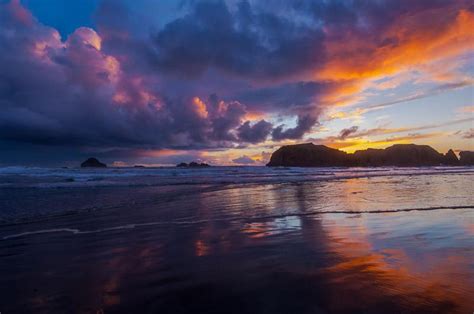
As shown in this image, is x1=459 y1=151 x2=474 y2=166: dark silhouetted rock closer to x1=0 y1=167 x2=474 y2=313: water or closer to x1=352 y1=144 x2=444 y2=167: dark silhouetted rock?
x1=352 y1=144 x2=444 y2=167: dark silhouetted rock

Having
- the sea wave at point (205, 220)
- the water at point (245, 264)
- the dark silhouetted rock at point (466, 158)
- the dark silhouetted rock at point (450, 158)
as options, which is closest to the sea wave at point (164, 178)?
the sea wave at point (205, 220)

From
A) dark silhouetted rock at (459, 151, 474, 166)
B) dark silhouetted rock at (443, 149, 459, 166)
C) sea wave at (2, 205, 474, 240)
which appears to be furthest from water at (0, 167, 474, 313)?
dark silhouetted rock at (459, 151, 474, 166)

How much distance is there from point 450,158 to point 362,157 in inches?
1141

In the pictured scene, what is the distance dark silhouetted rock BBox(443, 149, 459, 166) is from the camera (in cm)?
11112

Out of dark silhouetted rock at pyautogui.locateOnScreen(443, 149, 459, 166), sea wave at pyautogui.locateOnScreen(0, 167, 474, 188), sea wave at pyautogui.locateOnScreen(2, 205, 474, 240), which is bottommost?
sea wave at pyautogui.locateOnScreen(2, 205, 474, 240)

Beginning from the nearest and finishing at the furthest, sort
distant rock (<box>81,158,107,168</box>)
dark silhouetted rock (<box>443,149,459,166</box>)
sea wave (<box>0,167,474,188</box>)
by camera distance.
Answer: sea wave (<box>0,167,474,188</box>) → distant rock (<box>81,158,107,168</box>) → dark silhouetted rock (<box>443,149,459,166</box>)

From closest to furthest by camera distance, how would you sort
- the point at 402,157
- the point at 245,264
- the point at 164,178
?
the point at 245,264 < the point at 164,178 < the point at 402,157

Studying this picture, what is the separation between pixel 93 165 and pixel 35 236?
104 meters

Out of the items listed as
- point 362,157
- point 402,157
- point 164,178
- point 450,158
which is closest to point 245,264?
point 164,178

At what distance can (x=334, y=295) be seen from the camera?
3820 mm

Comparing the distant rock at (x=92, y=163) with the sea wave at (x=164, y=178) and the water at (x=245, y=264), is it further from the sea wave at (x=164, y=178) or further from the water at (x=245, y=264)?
the water at (x=245, y=264)

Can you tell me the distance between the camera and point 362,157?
116 meters

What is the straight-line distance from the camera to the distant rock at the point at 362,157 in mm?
111188

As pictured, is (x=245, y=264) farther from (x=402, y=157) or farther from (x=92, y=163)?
→ (x=402, y=157)
